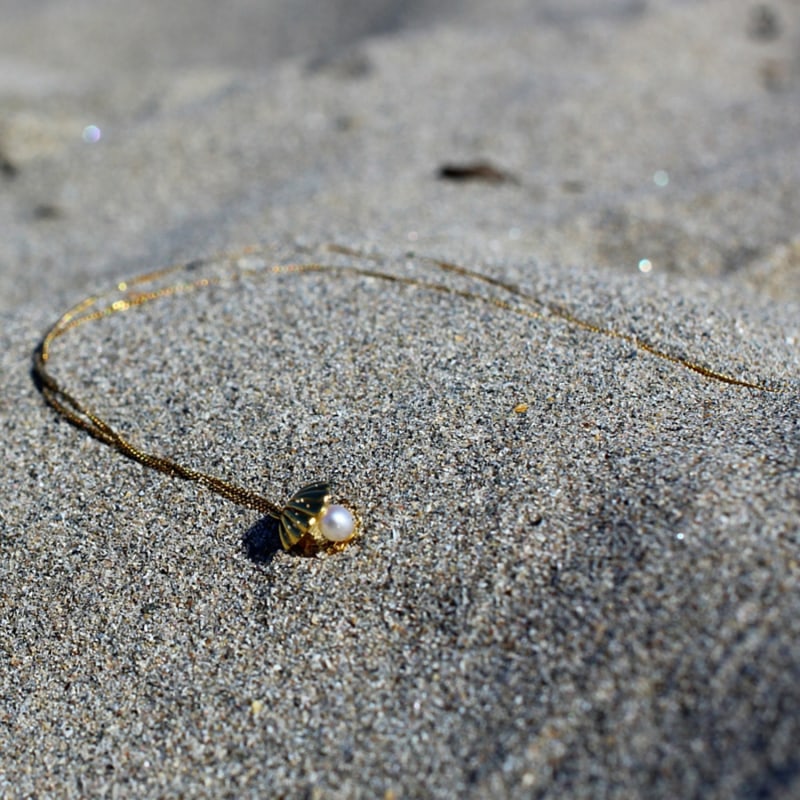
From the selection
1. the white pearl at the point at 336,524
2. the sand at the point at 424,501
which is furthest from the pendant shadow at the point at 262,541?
the white pearl at the point at 336,524

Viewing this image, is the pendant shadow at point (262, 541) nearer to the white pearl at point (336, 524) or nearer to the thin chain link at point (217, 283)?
the thin chain link at point (217, 283)

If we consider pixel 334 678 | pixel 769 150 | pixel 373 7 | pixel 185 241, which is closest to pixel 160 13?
pixel 373 7

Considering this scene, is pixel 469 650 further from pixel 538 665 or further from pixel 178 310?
pixel 178 310

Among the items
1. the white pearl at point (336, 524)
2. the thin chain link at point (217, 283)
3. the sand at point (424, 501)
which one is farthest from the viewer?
the thin chain link at point (217, 283)

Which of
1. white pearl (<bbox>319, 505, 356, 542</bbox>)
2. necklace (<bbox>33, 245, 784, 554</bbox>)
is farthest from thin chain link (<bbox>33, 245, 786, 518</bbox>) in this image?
white pearl (<bbox>319, 505, 356, 542</bbox>)

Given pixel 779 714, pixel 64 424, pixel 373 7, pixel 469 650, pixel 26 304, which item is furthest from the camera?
pixel 373 7

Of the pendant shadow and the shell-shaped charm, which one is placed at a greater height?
the shell-shaped charm

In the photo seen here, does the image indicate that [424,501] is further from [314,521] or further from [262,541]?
[262,541]

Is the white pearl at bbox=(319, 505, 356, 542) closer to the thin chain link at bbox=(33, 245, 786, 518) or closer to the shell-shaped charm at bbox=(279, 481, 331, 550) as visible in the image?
the shell-shaped charm at bbox=(279, 481, 331, 550)

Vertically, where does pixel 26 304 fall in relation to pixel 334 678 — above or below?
below
